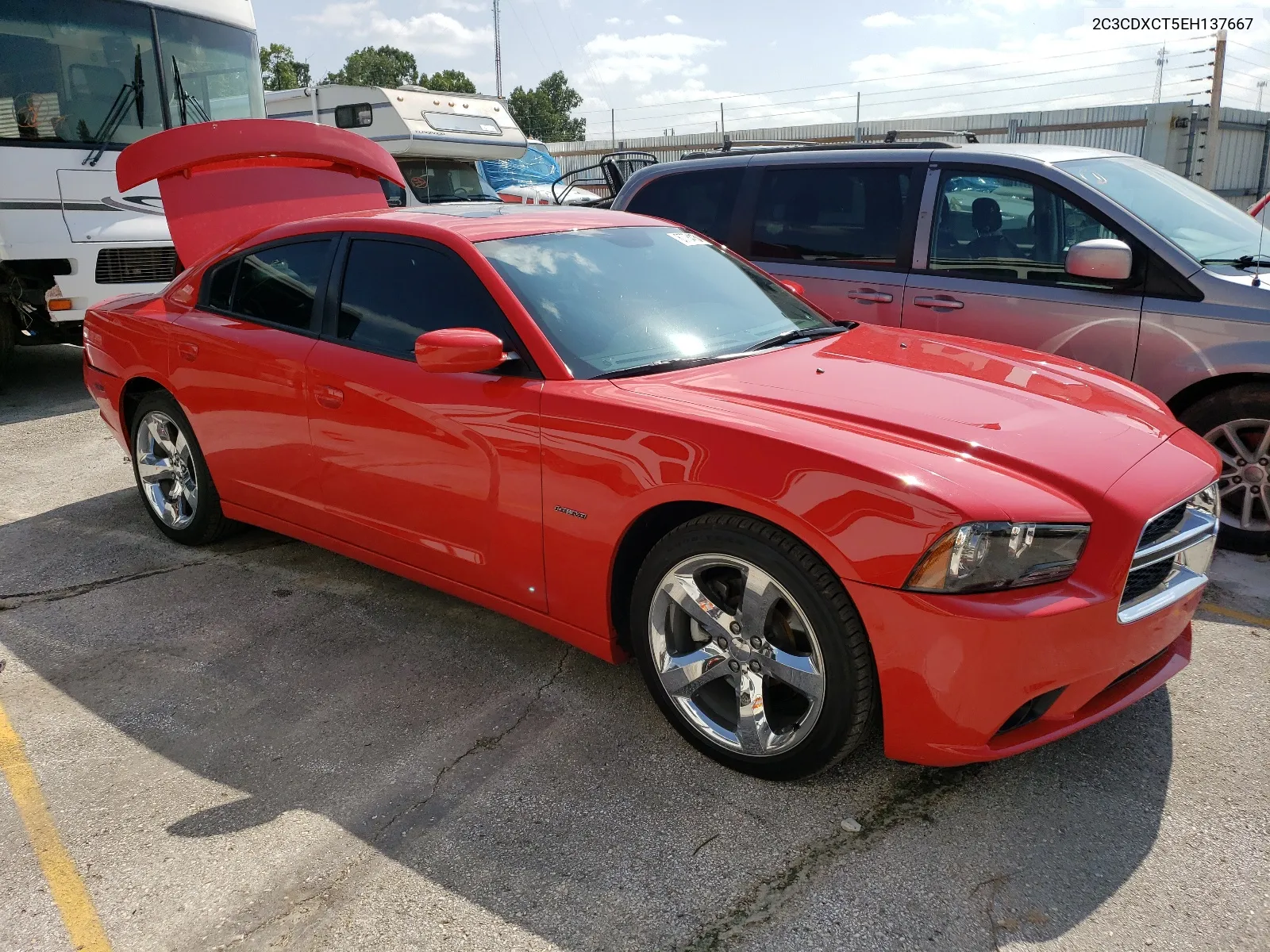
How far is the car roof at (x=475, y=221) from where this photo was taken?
3.80 metres

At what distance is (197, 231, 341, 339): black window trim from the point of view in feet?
13.3

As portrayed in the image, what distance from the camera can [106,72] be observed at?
8.27 m

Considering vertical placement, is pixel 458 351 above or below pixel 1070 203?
below

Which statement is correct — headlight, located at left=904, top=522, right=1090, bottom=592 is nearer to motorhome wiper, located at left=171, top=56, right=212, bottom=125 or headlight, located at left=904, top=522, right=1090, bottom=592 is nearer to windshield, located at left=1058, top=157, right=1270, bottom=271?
windshield, located at left=1058, top=157, right=1270, bottom=271

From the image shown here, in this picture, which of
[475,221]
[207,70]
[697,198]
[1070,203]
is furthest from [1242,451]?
[207,70]

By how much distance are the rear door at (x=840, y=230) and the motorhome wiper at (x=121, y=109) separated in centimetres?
545

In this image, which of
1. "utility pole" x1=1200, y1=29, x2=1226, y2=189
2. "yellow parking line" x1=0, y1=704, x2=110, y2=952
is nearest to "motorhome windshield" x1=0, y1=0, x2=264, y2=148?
"yellow parking line" x1=0, y1=704, x2=110, y2=952

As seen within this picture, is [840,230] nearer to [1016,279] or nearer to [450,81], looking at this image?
[1016,279]

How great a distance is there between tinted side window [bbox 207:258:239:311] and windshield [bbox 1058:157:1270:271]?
397 cm

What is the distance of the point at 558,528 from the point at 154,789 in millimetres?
1403

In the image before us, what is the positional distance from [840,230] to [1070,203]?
121cm

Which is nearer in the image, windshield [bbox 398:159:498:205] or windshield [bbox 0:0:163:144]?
windshield [bbox 0:0:163:144]

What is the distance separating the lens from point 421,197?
13914 millimetres

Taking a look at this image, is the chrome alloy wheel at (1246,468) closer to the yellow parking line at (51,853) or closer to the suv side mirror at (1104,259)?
the suv side mirror at (1104,259)
